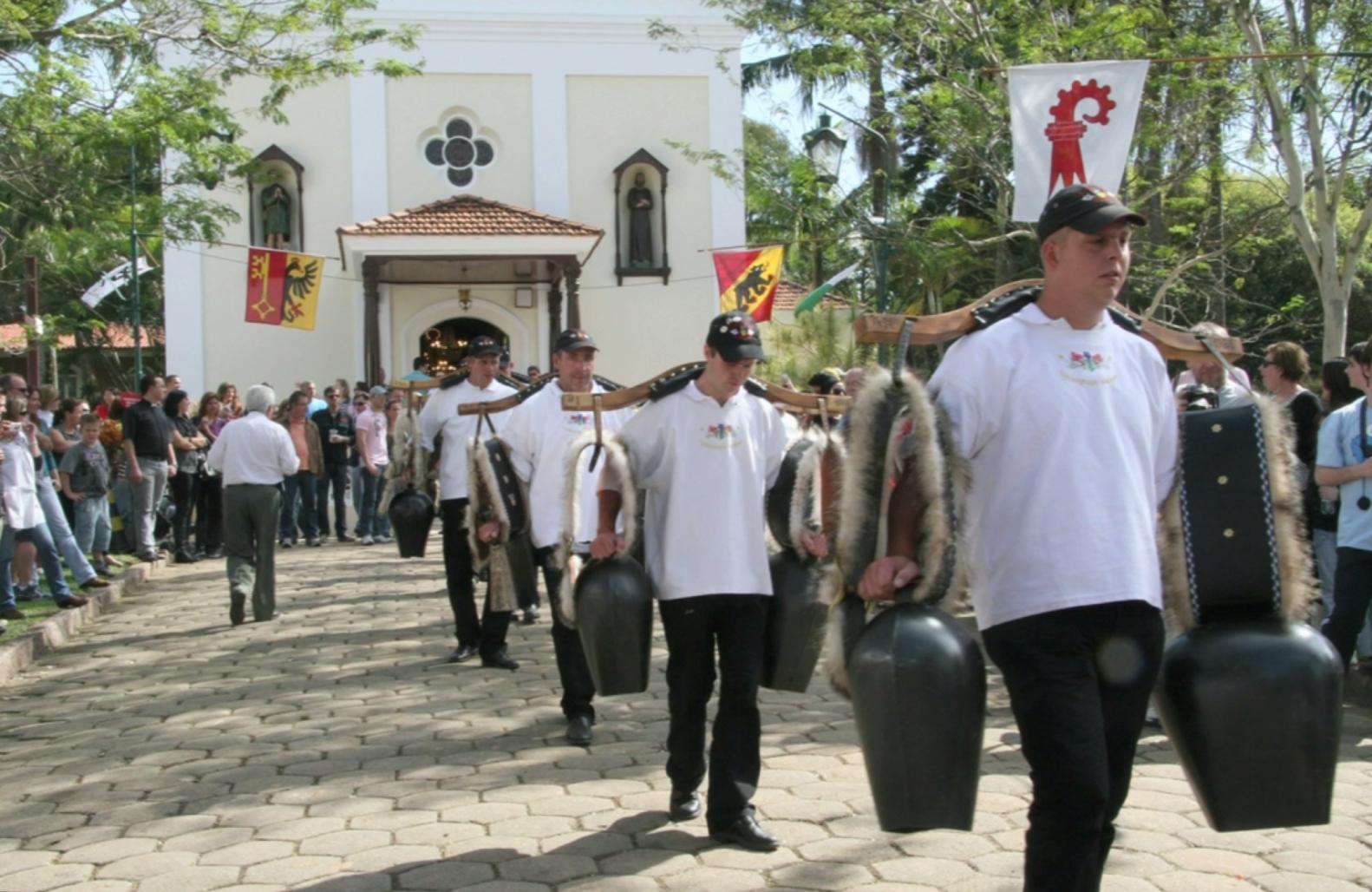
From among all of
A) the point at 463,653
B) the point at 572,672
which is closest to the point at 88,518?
the point at 463,653

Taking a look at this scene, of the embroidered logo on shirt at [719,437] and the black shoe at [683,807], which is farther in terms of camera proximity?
the black shoe at [683,807]

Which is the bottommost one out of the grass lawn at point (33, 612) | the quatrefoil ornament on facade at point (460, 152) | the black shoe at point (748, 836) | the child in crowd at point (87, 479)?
the black shoe at point (748, 836)

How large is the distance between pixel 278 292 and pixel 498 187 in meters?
6.88

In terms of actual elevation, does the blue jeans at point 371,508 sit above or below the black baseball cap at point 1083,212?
below

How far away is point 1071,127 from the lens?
33.5ft

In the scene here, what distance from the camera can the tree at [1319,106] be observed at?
14289 millimetres

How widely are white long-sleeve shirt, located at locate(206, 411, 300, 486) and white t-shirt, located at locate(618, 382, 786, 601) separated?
7.00 m

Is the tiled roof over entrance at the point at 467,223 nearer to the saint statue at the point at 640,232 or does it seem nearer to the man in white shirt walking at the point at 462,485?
the saint statue at the point at 640,232

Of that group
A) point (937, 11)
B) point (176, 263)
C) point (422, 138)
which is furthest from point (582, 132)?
point (937, 11)

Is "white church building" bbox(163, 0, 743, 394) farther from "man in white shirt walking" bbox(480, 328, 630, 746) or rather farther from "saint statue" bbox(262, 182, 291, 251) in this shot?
"man in white shirt walking" bbox(480, 328, 630, 746)

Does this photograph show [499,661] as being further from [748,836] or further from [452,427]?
[748,836]

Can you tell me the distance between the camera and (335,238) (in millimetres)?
30484

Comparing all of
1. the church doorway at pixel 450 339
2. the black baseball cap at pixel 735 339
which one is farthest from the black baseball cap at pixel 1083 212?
the church doorway at pixel 450 339

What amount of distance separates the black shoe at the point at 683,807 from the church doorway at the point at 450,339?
2535cm
